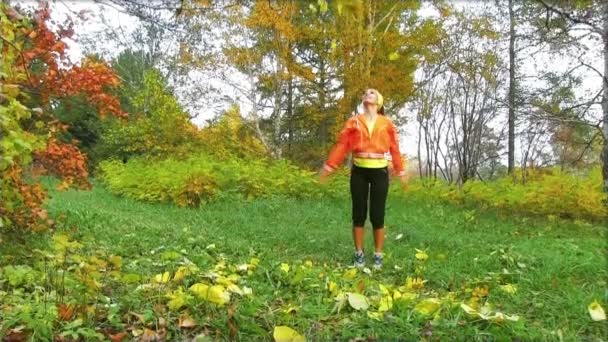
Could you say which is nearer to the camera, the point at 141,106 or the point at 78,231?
the point at 78,231

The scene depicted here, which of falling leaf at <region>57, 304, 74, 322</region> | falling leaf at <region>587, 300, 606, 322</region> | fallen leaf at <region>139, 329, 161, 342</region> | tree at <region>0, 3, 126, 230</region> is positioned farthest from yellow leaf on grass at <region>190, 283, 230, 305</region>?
tree at <region>0, 3, 126, 230</region>

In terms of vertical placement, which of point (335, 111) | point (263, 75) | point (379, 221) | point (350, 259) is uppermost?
point (263, 75)

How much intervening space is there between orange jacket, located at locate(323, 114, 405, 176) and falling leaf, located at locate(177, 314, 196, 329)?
9.16 feet

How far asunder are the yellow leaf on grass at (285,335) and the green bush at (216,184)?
7136 mm

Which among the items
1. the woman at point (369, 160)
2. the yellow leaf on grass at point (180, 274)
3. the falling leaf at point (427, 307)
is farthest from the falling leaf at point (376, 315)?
the woman at point (369, 160)

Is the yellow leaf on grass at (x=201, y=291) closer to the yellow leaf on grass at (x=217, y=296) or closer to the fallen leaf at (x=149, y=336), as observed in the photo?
the yellow leaf on grass at (x=217, y=296)

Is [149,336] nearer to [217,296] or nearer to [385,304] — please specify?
[217,296]

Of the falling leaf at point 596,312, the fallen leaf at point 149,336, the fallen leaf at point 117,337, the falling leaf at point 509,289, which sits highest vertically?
the fallen leaf at point 117,337

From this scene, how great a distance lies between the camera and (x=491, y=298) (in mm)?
3311

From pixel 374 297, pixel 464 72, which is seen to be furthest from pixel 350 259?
pixel 464 72

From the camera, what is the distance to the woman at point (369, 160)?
475 centimetres

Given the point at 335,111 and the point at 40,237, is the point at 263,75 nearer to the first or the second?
the point at 335,111

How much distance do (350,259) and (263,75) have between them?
12.3 meters

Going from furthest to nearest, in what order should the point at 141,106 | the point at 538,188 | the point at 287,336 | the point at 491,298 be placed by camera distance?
the point at 141,106 → the point at 538,188 → the point at 491,298 → the point at 287,336
